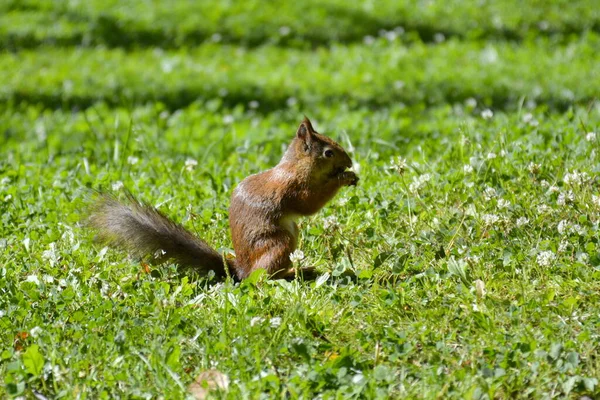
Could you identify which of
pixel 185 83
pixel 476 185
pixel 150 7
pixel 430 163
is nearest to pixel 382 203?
pixel 476 185

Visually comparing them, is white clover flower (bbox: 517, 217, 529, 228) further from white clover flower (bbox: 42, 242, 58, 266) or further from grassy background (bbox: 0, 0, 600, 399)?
white clover flower (bbox: 42, 242, 58, 266)

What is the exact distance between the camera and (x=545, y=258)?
3.39 m

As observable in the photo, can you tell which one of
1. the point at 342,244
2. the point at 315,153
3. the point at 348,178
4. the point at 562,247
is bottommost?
the point at 342,244

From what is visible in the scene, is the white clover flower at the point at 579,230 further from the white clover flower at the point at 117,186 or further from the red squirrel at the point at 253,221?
the white clover flower at the point at 117,186

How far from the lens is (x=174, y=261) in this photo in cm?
370

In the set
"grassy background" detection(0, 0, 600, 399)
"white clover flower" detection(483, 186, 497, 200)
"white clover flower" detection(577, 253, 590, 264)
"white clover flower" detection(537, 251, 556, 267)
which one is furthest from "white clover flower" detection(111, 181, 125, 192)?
"white clover flower" detection(577, 253, 590, 264)

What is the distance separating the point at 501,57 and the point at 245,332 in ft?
19.9

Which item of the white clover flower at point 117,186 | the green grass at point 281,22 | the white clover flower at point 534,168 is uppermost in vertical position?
the white clover flower at point 534,168

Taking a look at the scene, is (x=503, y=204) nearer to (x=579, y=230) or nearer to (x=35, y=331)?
(x=579, y=230)

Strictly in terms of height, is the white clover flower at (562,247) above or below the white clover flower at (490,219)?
below

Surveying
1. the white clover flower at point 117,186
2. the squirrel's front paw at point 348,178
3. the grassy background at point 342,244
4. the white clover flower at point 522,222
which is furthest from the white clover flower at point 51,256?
the white clover flower at point 522,222

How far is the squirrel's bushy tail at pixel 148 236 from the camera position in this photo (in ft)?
12.1

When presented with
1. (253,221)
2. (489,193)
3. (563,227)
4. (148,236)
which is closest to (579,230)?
(563,227)

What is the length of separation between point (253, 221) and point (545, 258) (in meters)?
1.13
